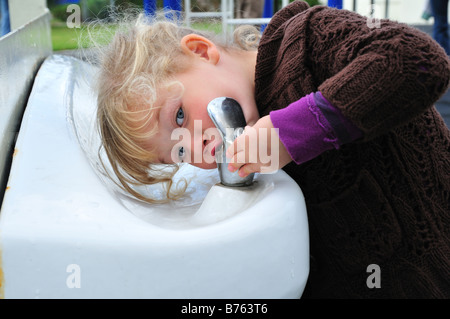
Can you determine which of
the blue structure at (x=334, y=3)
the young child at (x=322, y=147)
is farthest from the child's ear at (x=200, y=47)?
the blue structure at (x=334, y=3)

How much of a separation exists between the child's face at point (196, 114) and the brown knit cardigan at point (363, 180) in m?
0.06

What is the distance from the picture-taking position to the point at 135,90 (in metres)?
0.81

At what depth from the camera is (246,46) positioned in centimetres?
102

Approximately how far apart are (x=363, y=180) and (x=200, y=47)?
0.37 m

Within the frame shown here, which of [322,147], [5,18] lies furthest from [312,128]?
[5,18]

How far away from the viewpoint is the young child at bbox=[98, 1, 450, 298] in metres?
0.78

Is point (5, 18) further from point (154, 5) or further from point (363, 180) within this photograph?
point (363, 180)

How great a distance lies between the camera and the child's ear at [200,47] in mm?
861

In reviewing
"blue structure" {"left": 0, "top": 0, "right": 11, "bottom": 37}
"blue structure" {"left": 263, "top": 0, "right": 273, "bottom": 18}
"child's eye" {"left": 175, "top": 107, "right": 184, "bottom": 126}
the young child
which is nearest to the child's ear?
the young child

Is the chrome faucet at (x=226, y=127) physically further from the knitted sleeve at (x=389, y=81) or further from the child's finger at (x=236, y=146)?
the knitted sleeve at (x=389, y=81)

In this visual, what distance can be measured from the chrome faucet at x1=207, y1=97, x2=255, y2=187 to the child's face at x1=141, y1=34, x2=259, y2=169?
3cm

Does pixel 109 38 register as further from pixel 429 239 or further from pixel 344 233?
pixel 429 239

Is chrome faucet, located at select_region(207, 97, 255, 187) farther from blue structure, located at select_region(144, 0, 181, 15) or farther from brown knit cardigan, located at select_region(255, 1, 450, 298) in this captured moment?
blue structure, located at select_region(144, 0, 181, 15)
